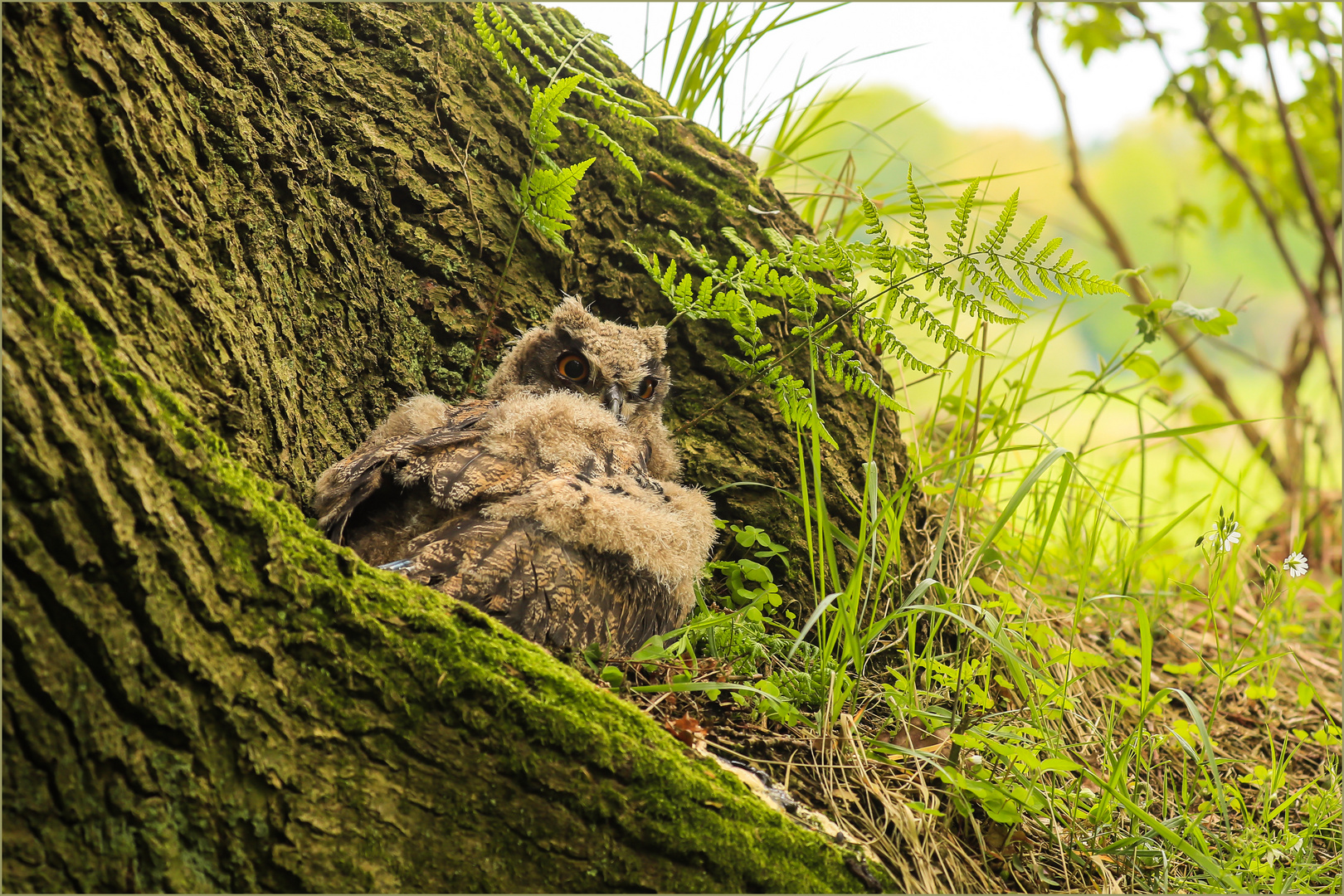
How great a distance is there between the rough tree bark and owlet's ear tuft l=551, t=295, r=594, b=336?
2.45 feet

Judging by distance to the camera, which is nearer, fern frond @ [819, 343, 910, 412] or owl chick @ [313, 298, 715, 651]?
owl chick @ [313, 298, 715, 651]

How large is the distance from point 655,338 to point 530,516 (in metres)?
0.96

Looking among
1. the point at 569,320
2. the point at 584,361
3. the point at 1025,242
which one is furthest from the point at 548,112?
the point at 1025,242

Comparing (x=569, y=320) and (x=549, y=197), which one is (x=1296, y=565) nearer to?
(x=569, y=320)

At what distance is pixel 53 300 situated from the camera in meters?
1.43

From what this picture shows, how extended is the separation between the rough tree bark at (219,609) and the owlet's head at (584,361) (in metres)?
0.63

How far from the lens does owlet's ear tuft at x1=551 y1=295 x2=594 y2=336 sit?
8.93 feet

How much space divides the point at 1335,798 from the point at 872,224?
2.44 metres

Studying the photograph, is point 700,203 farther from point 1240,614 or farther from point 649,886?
point 1240,614

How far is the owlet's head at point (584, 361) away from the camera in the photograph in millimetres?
2691

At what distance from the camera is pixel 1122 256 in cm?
641

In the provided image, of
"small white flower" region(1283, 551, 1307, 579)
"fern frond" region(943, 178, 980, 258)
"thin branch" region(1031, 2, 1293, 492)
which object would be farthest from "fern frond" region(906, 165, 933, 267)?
"thin branch" region(1031, 2, 1293, 492)

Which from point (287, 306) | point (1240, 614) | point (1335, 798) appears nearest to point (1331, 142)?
point (1240, 614)

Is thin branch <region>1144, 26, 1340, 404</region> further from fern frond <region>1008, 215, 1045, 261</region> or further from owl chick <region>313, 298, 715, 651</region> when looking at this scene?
owl chick <region>313, 298, 715, 651</region>
